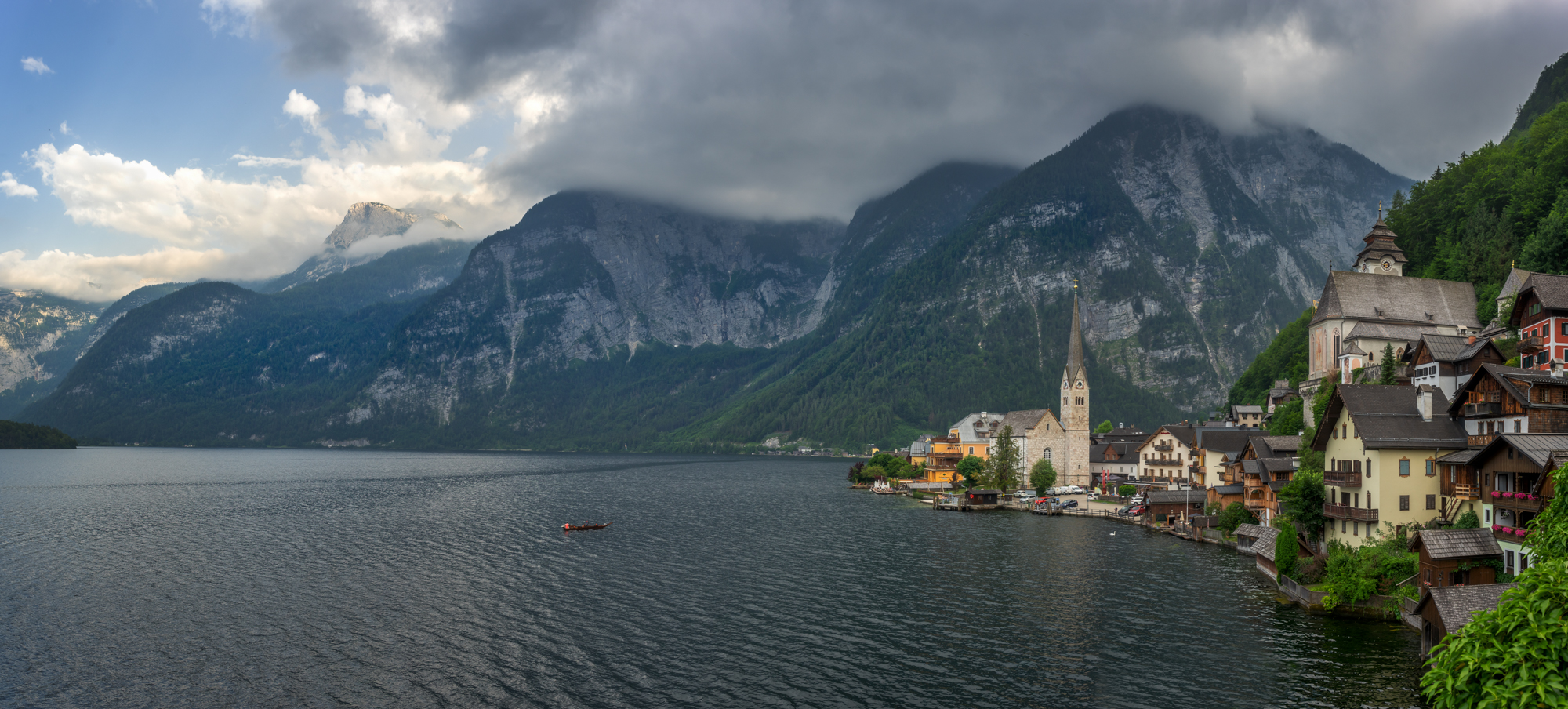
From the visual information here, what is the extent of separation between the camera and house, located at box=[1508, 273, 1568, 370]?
62000mm

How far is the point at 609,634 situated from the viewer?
50.8m

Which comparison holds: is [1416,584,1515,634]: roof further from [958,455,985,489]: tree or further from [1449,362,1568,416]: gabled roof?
[958,455,985,489]: tree

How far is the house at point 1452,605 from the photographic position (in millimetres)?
38781

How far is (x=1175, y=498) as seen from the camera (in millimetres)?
105375

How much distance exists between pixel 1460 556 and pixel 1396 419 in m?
13.4

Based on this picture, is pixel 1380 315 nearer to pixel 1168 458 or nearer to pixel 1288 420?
pixel 1288 420

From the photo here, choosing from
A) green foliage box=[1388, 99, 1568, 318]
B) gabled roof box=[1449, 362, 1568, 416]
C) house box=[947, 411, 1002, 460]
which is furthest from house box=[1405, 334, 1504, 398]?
house box=[947, 411, 1002, 460]

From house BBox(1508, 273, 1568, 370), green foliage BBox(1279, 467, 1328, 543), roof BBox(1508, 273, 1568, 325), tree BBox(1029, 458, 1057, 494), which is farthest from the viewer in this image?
tree BBox(1029, 458, 1057, 494)

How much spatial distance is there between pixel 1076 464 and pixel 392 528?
117950 millimetres

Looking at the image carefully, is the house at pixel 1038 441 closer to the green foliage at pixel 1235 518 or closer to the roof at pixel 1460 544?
the green foliage at pixel 1235 518

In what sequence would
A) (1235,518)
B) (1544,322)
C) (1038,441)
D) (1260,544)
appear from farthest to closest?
(1038,441) → (1235,518) → (1260,544) → (1544,322)

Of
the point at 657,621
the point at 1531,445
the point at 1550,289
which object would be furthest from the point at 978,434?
the point at 657,621

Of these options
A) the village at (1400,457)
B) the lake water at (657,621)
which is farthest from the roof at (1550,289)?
the lake water at (657,621)

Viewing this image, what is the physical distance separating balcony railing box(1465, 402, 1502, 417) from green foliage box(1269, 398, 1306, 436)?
40977 mm
